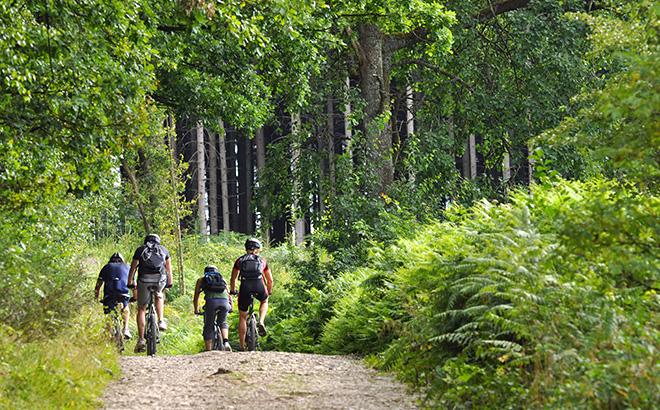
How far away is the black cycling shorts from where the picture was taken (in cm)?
1203

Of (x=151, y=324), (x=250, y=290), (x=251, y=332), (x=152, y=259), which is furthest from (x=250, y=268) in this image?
(x=151, y=324)

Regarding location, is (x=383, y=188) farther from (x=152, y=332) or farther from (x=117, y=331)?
(x=117, y=331)

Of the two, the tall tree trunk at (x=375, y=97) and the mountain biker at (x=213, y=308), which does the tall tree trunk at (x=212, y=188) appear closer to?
the tall tree trunk at (x=375, y=97)

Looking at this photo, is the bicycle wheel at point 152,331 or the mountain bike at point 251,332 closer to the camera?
the bicycle wheel at point 152,331

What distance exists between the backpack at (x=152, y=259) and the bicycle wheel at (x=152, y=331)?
628mm

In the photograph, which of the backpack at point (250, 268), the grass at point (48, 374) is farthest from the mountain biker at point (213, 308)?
the grass at point (48, 374)

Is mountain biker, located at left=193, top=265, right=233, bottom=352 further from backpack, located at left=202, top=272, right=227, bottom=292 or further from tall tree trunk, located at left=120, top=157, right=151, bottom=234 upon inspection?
tall tree trunk, located at left=120, top=157, right=151, bottom=234

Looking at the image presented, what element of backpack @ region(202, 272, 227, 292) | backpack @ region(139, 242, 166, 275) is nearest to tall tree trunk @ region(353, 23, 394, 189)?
backpack @ region(202, 272, 227, 292)

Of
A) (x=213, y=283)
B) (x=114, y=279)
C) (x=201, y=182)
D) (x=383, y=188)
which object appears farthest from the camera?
(x=201, y=182)

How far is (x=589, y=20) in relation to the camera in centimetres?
648

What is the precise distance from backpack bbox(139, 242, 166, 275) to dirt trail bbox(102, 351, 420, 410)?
6.17ft

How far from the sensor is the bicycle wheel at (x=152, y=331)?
39.1 feet

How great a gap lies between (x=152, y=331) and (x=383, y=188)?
6664 millimetres

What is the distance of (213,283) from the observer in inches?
474
